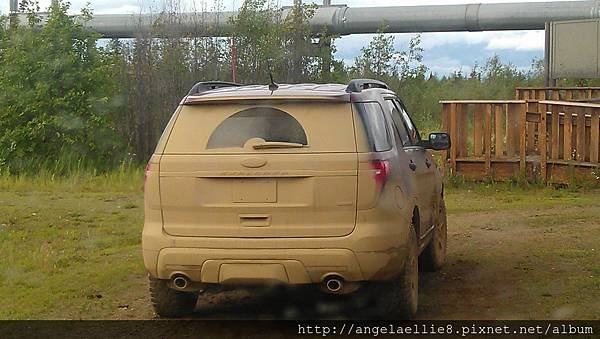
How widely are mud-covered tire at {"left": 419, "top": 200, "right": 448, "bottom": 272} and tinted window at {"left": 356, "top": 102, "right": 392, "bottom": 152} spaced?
1.93 metres

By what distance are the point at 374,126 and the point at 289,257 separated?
3.67ft

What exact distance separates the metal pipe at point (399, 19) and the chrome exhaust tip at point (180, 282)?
49.0 ft

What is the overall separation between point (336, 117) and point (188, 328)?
1.86m

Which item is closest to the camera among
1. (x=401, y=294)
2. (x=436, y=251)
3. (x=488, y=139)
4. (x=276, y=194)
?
(x=276, y=194)

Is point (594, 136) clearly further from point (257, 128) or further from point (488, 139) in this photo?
point (257, 128)

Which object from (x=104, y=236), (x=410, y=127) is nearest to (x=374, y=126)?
(x=410, y=127)

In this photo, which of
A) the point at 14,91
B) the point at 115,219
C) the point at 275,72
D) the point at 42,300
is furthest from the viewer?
the point at 275,72

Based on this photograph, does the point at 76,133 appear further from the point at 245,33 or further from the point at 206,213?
the point at 206,213

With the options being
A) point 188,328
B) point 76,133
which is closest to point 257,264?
point 188,328

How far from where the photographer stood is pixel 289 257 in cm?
612

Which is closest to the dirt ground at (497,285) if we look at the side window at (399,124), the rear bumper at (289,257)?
the rear bumper at (289,257)

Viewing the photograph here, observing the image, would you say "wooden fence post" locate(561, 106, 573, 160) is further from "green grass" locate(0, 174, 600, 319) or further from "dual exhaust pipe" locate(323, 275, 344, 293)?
"dual exhaust pipe" locate(323, 275, 344, 293)

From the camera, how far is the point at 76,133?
1889 centimetres

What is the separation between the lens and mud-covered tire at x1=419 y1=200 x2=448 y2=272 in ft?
28.1
